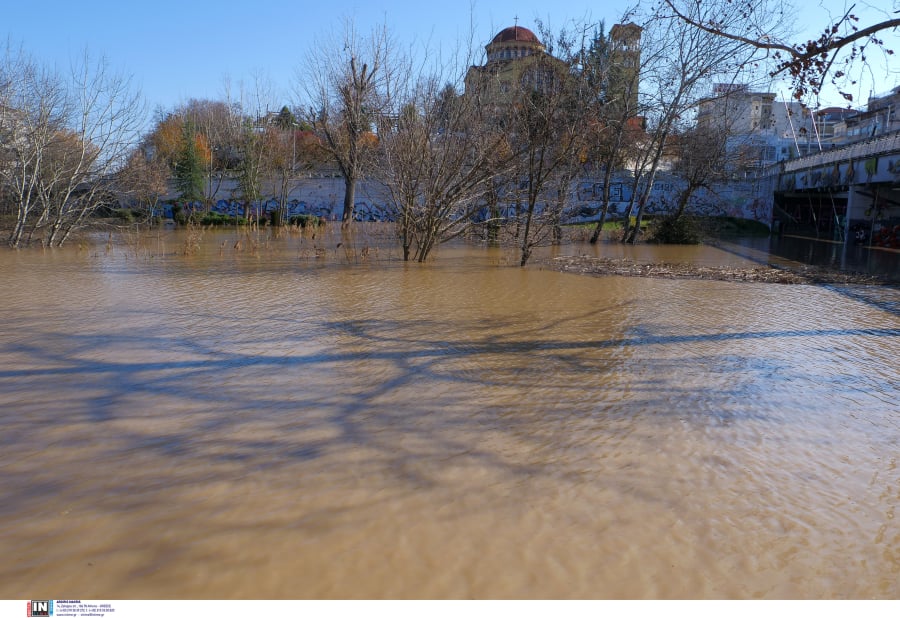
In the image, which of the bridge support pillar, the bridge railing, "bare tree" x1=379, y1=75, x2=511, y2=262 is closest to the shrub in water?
the bridge railing

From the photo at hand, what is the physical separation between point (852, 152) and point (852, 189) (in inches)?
105

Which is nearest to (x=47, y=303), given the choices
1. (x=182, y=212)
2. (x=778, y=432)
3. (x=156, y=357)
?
(x=156, y=357)

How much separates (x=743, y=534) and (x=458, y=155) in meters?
11.8

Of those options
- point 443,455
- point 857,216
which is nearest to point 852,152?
point 857,216

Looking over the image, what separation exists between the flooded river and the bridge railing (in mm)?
15650

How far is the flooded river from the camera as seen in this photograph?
10.3ft

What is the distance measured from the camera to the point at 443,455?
442 centimetres

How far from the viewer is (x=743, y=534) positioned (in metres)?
3.50

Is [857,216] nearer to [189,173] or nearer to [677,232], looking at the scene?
[677,232]

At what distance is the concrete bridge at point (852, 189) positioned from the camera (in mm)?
22453

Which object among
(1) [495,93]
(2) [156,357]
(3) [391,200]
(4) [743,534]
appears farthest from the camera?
(1) [495,93]

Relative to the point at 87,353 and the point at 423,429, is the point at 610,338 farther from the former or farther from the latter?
the point at 87,353

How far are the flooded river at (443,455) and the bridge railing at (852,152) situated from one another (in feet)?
51.3

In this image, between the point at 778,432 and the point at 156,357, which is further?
the point at 156,357
